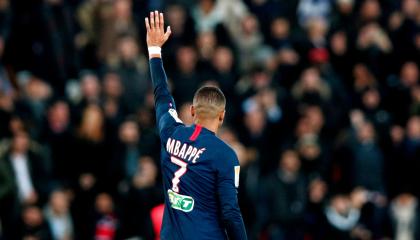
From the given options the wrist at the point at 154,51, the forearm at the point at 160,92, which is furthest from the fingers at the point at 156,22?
the forearm at the point at 160,92

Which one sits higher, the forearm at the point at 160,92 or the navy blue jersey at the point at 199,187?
the forearm at the point at 160,92

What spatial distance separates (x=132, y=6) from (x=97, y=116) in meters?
3.68

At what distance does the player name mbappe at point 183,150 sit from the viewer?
22.8 ft

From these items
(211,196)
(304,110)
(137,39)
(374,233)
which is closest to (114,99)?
(137,39)

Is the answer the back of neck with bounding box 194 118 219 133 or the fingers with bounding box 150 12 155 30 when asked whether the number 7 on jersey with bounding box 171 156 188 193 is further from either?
the fingers with bounding box 150 12 155 30

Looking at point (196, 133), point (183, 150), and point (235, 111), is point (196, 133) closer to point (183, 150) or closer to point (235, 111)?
point (183, 150)

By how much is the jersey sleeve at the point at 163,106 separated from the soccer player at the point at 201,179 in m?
0.03

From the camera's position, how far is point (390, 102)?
695 inches

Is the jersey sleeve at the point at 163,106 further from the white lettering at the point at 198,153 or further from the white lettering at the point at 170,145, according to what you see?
the white lettering at the point at 198,153

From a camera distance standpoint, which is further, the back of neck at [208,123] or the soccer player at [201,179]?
the back of neck at [208,123]

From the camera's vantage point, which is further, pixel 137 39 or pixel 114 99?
pixel 137 39

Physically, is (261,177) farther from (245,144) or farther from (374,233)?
(374,233)

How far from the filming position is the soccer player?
6.82 metres

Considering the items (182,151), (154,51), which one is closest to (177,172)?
(182,151)
